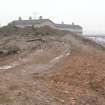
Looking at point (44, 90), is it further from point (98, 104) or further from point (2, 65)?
point (2, 65)

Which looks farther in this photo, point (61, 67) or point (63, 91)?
point (61, 67)

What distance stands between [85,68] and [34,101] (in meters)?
4.43

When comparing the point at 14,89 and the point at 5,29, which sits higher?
the point at 5,29

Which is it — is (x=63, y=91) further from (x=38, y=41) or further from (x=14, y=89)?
(x=38, y=41)

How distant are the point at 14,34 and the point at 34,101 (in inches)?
479

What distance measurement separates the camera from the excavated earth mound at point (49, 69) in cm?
702

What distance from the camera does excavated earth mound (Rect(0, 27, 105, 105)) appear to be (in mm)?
7016

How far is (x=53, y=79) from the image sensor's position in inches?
356

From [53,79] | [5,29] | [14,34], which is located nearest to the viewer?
[53,79]

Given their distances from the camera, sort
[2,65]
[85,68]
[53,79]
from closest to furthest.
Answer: [53,79], [85,68], [2,65]

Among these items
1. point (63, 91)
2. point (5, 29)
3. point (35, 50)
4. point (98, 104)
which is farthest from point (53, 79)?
point (5, 29)

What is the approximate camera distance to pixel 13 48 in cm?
1489

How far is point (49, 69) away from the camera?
35.5 feet

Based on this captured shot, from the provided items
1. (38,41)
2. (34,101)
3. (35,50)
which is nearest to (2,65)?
(35,50)
